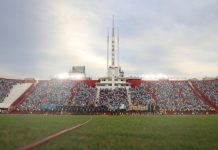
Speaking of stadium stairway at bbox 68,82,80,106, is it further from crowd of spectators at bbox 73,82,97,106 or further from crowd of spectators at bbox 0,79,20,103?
crowd of spectators at bbox 0,79,20,103

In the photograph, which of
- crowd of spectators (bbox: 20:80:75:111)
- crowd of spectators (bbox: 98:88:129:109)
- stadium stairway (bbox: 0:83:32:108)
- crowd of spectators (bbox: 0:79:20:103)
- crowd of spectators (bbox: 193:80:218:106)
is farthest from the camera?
crowd of spectators (bbox: 0:79:20:103)

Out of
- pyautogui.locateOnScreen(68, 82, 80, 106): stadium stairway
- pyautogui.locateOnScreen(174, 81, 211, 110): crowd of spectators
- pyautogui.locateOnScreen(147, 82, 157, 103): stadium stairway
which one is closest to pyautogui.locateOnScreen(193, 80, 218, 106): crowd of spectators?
pyautogui.locateOnScreen(174, 81, 211, 110): crowd of spectators

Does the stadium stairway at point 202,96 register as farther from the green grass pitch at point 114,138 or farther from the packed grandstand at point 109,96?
the green grass pitch at point 114,138

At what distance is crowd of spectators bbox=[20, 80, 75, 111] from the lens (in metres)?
82.2

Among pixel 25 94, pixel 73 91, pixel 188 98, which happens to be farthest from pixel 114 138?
pixel 25 94

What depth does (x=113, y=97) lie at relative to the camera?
88.6 metres

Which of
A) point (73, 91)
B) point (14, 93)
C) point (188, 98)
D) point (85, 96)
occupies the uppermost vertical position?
point (73, 91)

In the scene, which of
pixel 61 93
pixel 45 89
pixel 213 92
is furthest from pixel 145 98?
pixel 45 89

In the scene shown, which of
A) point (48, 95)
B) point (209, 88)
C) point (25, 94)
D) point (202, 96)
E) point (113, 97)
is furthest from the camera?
point (25, 94)

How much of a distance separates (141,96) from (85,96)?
53.9ft

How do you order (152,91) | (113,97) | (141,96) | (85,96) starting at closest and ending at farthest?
1. (141,96)
2. (113,97)
3. (85,96)
4. (152,91)

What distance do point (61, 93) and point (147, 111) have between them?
30.7 metres

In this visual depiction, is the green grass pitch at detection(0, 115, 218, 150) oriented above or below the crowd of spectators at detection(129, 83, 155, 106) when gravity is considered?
below

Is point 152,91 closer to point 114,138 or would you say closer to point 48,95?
point 48,95
